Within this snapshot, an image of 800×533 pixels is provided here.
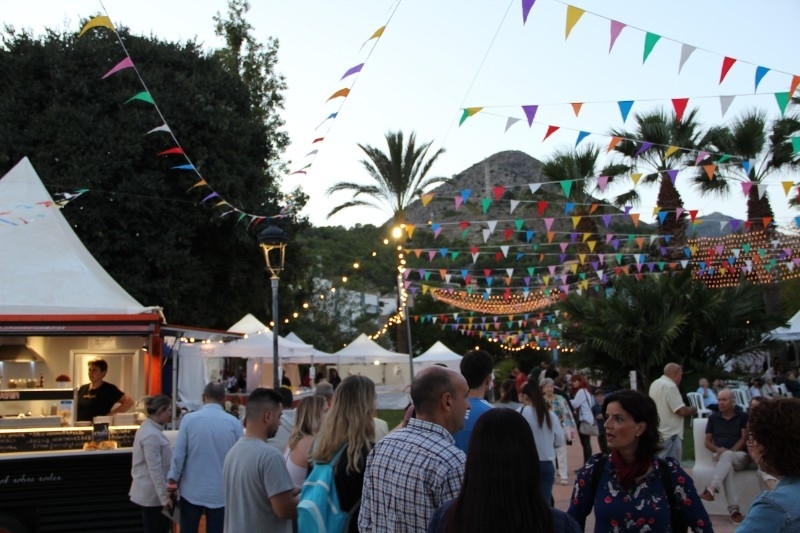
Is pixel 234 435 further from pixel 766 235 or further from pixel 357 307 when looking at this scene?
pixel 357 307

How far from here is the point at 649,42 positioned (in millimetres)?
10594

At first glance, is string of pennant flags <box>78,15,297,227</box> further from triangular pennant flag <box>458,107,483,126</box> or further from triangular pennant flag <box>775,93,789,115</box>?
triangular pennant flag <box>775,93,789,115</box>

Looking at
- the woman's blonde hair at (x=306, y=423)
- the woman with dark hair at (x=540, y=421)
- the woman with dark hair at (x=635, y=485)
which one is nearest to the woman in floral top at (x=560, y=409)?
the woman with dark hair at (x=540, y=421)

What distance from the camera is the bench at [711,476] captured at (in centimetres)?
1062

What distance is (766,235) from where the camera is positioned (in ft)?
87.5

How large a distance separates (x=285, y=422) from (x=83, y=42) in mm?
20981

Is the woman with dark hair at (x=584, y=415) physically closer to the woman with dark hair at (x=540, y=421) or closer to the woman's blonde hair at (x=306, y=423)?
the woman with dark hair at (x=540, y=421)

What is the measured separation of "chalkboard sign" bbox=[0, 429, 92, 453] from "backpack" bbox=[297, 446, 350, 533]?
5.43m

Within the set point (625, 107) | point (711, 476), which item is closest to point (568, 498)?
point (711, 476)

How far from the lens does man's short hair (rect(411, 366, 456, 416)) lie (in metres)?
4.32

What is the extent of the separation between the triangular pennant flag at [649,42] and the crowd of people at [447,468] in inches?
194

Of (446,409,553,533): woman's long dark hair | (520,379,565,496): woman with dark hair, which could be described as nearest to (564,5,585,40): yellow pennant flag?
(520,379,565,496): woman with dark hair

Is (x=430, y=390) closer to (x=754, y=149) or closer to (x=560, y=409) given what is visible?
(x=560, y=409)

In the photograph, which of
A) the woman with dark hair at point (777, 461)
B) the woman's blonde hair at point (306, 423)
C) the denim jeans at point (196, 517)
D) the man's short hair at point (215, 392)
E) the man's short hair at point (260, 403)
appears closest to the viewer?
the woman with dark hair at point (777, 461)
